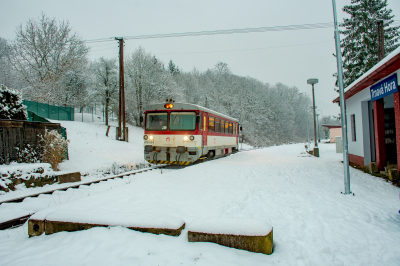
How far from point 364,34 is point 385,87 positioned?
1955 cm

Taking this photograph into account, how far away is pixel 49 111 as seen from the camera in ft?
72.7

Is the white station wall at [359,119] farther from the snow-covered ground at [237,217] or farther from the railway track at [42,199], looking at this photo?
the railway track at [42,199]

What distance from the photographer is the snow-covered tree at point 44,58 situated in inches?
1010

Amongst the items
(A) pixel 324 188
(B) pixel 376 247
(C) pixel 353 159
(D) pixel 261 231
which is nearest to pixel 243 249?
(D) pixel 261 231

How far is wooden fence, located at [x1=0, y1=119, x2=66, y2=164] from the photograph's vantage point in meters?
8.41

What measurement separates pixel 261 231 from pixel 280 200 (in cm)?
287

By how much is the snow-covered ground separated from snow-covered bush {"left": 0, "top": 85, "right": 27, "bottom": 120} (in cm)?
686

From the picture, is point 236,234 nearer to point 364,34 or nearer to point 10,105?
point 10,105

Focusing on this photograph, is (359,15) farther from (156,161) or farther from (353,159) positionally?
(156,161)

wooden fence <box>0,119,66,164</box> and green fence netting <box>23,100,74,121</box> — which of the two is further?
green fence netting <box>23,100,74,121</box>

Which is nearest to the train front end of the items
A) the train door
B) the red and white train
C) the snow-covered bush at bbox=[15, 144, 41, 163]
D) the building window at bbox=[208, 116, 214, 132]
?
the red and white train

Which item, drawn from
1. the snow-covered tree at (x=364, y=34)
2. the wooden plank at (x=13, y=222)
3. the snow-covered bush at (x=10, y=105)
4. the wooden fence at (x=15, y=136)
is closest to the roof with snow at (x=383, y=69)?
the wooden plank at (x=13, y=222)

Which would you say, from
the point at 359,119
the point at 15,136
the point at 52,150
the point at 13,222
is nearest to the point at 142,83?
the point at 52,150

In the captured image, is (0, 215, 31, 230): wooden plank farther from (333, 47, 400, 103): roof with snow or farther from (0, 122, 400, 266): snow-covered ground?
(333, 47, 400, 103): roof with snow
